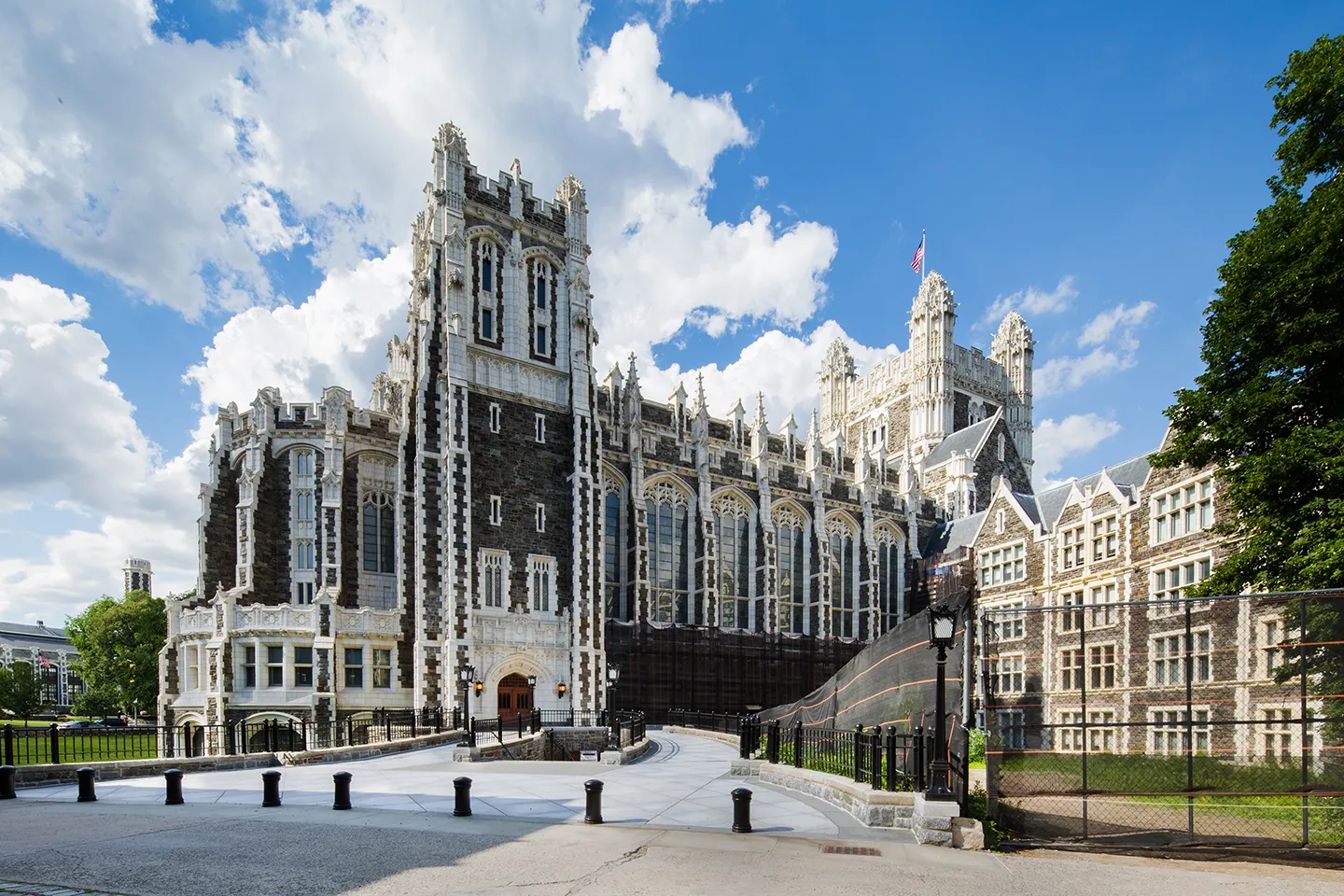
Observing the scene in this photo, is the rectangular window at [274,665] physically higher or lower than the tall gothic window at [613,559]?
lower

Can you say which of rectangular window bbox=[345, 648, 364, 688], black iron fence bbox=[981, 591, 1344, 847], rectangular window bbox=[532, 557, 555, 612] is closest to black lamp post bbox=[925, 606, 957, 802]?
black iron fence bbox=[981, 591, 1344, 847]

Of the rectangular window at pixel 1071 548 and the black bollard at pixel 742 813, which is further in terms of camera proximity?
the rectangular window at pixel 1071 548

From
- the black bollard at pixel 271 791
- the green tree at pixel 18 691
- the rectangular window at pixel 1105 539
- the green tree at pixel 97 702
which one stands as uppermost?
the rectangular window at pixel 1105 539

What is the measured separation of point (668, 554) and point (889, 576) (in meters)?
15.4

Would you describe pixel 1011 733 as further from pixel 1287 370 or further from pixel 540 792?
pixel 1287 370

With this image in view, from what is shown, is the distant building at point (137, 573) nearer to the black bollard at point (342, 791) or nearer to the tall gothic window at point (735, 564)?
the tall gothic window at point (735, 564)

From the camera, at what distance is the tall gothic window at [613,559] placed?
133 ft

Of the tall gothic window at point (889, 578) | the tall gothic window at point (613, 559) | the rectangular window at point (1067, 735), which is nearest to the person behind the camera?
the rectangular window at point (1067, 735)

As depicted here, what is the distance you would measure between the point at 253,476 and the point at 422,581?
8.00 m

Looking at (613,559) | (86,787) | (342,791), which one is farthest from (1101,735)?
(613,559)

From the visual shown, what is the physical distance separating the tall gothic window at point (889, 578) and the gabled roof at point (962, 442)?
7191 mm

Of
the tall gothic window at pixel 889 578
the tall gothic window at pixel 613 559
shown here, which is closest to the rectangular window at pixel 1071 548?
the tall gothic window at pixel 889 578

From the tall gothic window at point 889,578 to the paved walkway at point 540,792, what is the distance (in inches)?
1240

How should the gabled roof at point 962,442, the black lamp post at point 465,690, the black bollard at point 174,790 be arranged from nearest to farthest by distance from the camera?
1. the black bollard at point 174,790
2. the black lamp post at point 465,690
3. the gabled roof at point 962,442
